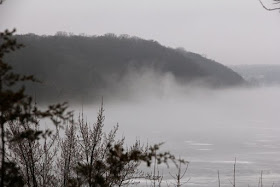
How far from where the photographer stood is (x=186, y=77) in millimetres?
160625

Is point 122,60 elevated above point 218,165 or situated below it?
above

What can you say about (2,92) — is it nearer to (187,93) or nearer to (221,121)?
(221,121)

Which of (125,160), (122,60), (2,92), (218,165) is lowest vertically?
(218,165)

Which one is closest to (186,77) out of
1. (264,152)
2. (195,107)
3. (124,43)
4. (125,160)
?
(195,107)

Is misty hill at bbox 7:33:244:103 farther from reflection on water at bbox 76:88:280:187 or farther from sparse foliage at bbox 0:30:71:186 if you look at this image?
sparse foliage at bbox 0:30:71:186

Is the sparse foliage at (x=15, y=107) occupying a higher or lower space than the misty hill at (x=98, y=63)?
lower

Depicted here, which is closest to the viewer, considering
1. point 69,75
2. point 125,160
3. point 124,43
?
point 125,160

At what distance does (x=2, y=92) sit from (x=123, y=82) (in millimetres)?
137496

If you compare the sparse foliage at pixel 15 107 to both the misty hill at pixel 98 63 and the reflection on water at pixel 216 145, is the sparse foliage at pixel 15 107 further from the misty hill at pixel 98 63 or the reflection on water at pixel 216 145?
the misty hill at pixel 98 63

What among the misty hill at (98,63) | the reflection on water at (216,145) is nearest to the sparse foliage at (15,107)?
the reflection on water at (216,145)

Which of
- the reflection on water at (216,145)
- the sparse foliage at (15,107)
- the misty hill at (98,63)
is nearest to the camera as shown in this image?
the sparse foliage at (15,107)

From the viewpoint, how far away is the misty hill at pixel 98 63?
116000mm

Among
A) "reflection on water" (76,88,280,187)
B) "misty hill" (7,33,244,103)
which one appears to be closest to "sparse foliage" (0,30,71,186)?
"reflection on water" (76,88,280,187)

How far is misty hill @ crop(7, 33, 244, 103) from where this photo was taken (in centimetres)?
11600
